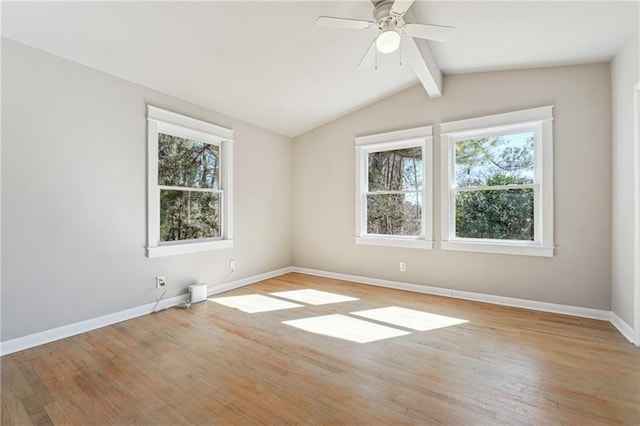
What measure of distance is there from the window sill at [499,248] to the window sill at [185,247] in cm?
305

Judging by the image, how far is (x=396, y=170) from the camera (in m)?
4.27

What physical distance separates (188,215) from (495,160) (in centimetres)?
399

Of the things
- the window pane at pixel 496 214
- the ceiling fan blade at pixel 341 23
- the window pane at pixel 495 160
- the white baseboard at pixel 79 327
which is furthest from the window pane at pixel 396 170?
the white baseboard at pixel 79 327

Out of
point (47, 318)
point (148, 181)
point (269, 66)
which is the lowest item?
point (47, 318)

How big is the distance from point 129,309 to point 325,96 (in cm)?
352

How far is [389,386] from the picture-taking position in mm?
1867

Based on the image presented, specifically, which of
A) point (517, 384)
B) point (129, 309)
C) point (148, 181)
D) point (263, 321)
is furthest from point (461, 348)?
point (148, 181)

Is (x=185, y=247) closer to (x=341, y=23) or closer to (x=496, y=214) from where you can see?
(x=341, y=23)

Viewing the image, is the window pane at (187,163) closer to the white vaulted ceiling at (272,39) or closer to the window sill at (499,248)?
the white vaulted ceiling at (272,39)

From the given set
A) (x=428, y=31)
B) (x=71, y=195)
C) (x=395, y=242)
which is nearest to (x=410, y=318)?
(x=395, y=242)

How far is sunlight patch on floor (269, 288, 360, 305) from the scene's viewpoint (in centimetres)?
359

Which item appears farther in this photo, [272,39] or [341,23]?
[272,39]

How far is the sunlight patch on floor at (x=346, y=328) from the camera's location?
103 inches

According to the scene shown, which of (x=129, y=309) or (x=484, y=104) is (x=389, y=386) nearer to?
(x=129, y=309)
